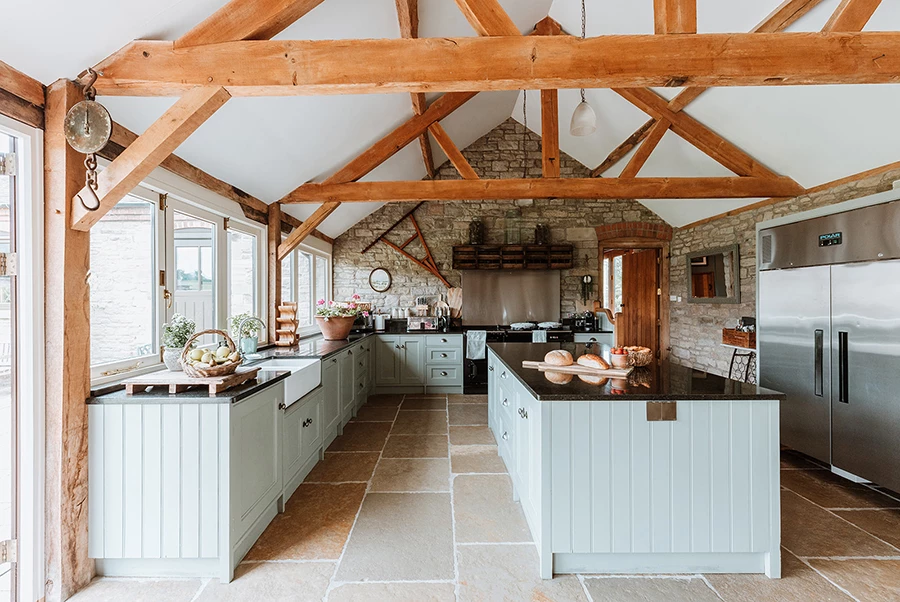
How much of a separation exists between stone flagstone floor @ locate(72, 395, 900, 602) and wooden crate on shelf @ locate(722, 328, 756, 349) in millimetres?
1320

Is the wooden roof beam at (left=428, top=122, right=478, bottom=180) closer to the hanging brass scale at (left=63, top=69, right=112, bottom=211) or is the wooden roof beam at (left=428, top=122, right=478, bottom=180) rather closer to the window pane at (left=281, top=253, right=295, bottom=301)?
the window pane at (left=281, top=253, right=295, bottom=301)

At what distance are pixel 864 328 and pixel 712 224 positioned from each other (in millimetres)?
2898

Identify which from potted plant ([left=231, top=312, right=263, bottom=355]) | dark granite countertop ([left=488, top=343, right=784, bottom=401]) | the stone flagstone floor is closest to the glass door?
the stone flagstone floor

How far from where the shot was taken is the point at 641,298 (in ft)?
20.7

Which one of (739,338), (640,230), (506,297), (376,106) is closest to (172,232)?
(376,106)

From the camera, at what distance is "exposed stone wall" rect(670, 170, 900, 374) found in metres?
3.79

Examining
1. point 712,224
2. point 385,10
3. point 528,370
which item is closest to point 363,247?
point 385,10

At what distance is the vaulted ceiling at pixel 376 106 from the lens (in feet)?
5.87

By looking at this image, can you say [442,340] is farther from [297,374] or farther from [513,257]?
[297,374]

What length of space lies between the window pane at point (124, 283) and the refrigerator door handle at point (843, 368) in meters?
4.60

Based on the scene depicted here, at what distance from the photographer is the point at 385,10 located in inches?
111

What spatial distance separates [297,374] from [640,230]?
537 cm

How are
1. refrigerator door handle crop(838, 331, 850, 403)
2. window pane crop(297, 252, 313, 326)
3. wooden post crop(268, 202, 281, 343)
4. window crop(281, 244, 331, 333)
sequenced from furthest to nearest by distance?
window pane crop(297, 252, 313, 326) → window crop(281, 244, 331, 333) → wooden post crop(268, 202, 281, 343) → refrigerator door handle crop(838, 331, 850, 403)

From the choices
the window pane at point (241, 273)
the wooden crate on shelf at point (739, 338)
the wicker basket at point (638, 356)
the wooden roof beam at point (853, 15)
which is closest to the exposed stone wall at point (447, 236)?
the wooden crate on shelf at point (739, 338)
